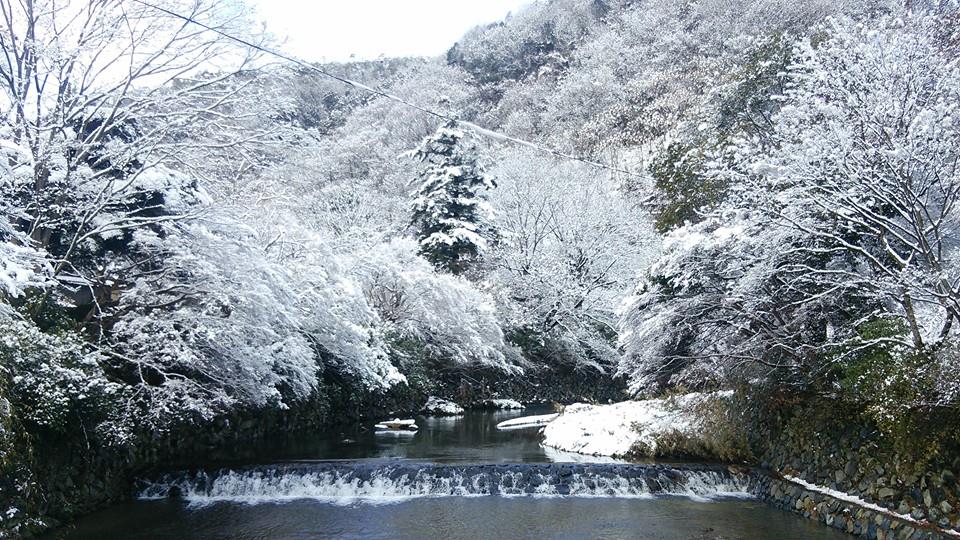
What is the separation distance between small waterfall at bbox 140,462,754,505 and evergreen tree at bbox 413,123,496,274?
Result: 41.3ft

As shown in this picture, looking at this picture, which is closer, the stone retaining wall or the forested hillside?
the stone retaining wall

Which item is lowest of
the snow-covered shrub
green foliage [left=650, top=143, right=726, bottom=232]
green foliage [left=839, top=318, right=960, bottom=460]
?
green foliage [left=839, top=318, right=960, bottom=460]

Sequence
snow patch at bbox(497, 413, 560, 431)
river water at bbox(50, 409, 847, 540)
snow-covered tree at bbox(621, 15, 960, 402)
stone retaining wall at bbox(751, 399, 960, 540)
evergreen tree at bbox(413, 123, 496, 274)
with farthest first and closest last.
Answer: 1. evergreen tree at bbox(413, 123, 496, 274)
2. snow patch at bbox(497, 413, 560, 431)
3. river water at bbox(50, 409, 847, 540)
4. snow-covered tree at bbox(621, 15, 960, 402)
5. stone retaining wall at bbox(751, 399, 960, 540)

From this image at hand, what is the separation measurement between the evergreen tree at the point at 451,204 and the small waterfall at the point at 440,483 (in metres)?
12.6

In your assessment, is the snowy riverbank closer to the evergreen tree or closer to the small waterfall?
the small waterfall

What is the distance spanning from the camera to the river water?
8281mm

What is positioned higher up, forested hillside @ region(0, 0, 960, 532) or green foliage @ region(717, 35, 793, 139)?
green foliage @ region(717, 35, 793, 139)

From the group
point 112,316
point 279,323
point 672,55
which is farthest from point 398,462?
point 672,55

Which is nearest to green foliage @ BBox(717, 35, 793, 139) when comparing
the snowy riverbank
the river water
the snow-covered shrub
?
the snowy riverbank

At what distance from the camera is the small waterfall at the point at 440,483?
10047mm

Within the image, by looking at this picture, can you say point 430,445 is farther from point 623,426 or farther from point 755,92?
point 755,92

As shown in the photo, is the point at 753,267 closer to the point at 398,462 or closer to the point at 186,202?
the point at 398,462

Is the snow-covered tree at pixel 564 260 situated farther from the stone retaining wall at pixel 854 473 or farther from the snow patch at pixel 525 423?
the stone retaining wall at pixel 854 473

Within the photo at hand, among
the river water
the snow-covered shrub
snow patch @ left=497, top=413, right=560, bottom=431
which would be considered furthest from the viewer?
snow patch @ left=497, top=413, right=560, bottom=431
